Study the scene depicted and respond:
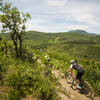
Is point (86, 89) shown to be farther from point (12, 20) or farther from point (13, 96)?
point (12, 20)

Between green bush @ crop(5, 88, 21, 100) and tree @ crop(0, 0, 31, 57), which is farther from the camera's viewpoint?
tree @ crop(0, 0, 31, 57)

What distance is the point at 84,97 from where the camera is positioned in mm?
5516

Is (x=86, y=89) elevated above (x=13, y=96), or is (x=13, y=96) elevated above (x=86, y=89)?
(x=13, y=96)

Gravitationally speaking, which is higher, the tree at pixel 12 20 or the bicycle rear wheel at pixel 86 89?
the tree at pixel 12 20

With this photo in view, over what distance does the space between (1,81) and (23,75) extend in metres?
1.07

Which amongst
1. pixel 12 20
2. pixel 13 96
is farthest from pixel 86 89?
pixel 12 20

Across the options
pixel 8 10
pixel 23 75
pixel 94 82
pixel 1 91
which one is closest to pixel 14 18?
pixel 8 10

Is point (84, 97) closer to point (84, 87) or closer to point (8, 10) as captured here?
point (84, 87)

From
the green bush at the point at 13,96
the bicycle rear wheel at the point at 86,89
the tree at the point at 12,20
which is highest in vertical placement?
the tree at the point at 12,20

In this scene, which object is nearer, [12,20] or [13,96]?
[13,96]

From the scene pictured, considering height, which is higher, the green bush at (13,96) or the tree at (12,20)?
the tree at (12,20)

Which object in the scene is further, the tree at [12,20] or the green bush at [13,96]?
the tree at [12,20]

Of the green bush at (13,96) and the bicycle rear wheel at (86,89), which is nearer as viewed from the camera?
the green bush at (13,96)

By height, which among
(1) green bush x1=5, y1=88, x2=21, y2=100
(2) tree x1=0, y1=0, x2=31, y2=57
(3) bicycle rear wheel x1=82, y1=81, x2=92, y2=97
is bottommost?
(3) bicycle rear wheel x1=82, y1=81, x2=92, y2=97
